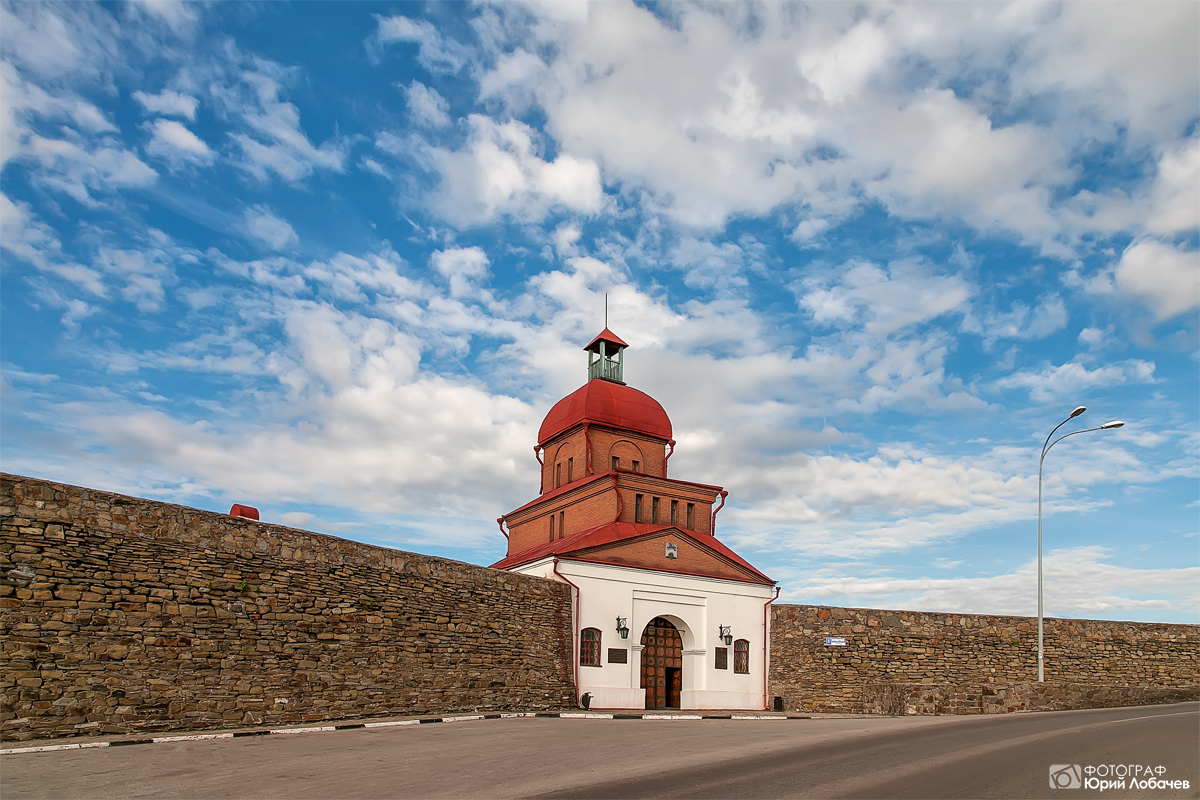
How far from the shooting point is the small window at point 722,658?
26.6 m

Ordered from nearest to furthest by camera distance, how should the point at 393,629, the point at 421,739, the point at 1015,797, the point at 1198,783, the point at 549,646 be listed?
the point at 1015,797 → the point at 1198,783 → the point at 421,739 → the point at 393,629 → the point at 549,646

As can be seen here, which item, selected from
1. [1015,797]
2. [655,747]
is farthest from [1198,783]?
[655,747]

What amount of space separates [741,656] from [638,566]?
494 cm

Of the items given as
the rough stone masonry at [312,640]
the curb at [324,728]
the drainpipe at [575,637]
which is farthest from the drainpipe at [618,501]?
the curb at [324,728]

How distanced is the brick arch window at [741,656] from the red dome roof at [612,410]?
330 inches

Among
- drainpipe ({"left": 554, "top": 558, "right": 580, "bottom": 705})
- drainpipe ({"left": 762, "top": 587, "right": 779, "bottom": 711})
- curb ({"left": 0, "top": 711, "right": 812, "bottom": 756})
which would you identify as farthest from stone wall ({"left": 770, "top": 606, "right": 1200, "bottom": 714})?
drainpipe ({"left": 554, "top": 558, "right": 580, "bottom": 705})

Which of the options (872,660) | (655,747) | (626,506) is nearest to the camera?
(655,747)

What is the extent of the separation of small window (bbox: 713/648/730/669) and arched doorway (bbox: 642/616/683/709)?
1151 millimetres

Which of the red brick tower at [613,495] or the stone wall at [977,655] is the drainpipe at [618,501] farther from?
the stone wall at [977,655]

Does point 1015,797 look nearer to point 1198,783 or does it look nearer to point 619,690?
point 1198,783

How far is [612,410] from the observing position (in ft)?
103

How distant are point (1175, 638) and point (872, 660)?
962 cm

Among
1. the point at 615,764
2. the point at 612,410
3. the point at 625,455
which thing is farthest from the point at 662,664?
the point at 615,764

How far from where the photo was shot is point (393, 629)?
57.4 feet
